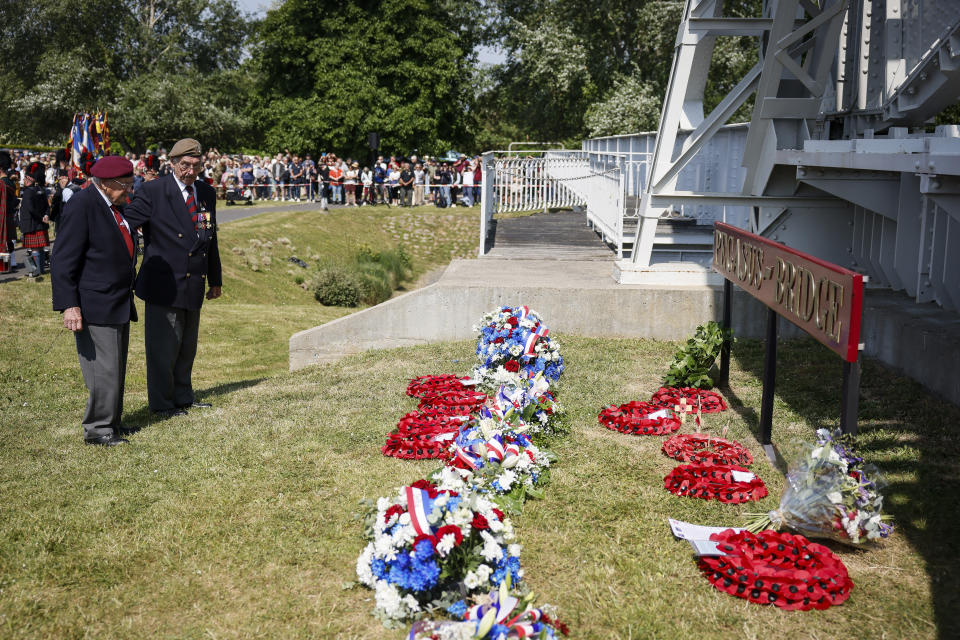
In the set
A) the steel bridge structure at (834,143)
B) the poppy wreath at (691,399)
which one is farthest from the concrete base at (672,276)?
the poppy wreath at (691,399)

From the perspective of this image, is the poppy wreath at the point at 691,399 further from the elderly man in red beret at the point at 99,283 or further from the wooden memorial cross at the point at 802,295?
the elderly man in red beret at the point at 99,283

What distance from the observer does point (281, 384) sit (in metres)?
9.24

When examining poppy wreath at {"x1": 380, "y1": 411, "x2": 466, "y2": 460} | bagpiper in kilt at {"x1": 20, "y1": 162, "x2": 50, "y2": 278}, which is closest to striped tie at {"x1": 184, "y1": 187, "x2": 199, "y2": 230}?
poppy wreath at {"x1": 380, "y1": 411, "x2": 466, "y2": 460}

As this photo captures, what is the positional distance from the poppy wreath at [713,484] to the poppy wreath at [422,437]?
4.88 ft

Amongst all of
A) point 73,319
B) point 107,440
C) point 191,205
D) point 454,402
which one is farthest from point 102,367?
point 454,402

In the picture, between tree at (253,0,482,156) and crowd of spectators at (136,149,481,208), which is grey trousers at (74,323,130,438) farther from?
tree at (253,0,482,156)

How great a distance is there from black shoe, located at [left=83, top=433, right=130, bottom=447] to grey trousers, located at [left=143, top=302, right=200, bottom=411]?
2.57 ft

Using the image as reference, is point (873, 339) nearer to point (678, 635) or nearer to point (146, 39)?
point (678, 635)

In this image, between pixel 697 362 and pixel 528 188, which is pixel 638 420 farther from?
pixel 528 188

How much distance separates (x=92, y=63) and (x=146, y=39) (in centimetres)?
341

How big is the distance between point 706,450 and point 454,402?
219cm

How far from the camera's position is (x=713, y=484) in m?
5.68

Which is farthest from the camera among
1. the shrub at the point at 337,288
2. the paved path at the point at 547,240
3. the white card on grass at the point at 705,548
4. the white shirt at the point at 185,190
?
the shrub at the point at 337,288

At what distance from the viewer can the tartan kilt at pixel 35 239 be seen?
16.5m
